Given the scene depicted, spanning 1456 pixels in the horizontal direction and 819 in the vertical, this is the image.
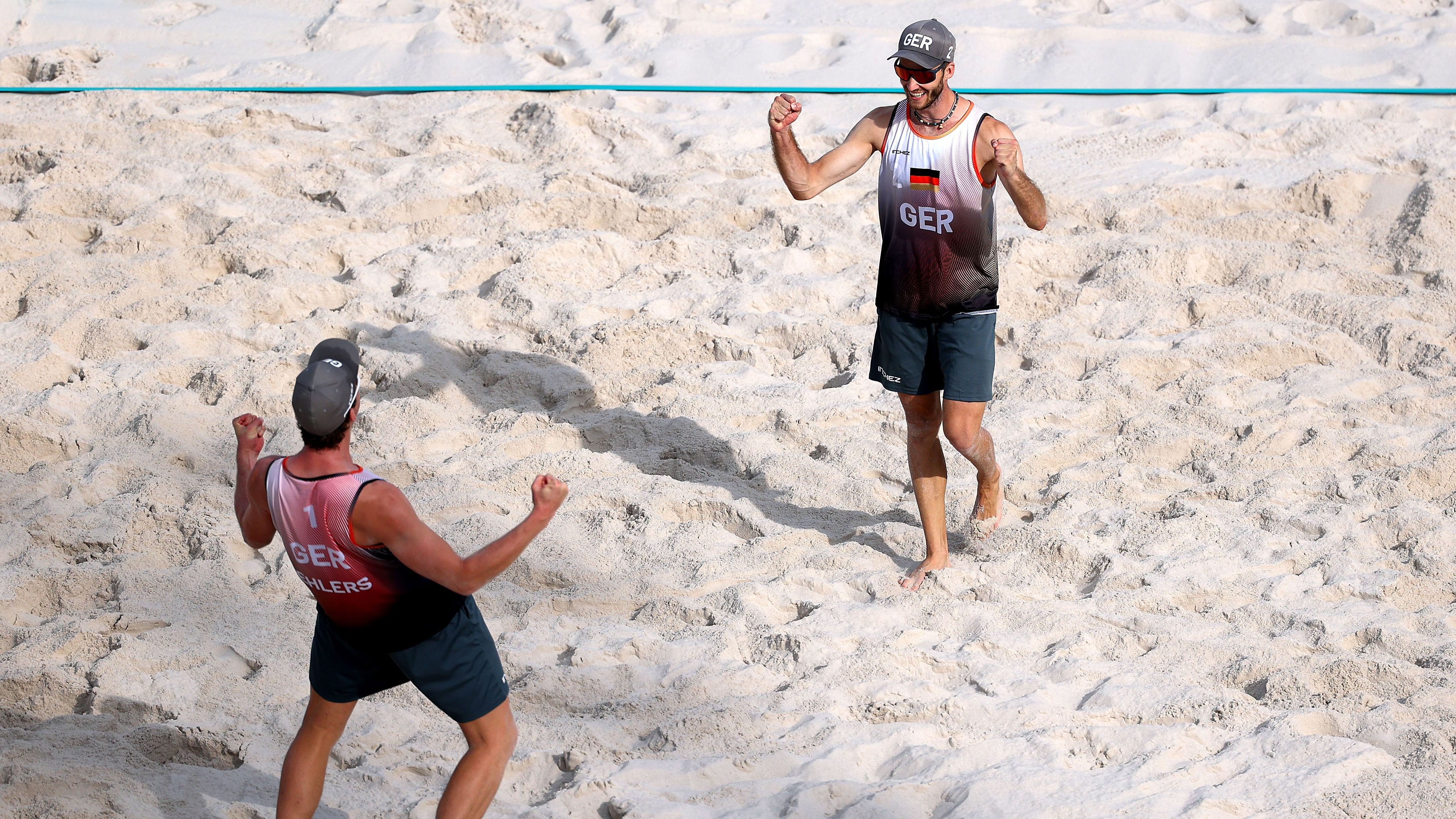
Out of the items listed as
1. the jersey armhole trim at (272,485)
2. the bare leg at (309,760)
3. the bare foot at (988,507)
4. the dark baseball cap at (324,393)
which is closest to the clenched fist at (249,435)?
the jersey armhole trim at (272,485)

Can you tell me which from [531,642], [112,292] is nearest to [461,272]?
[112,292]

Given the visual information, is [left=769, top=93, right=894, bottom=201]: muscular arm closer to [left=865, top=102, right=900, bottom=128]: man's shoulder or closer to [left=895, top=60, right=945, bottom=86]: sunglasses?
[left=865, top=102, right=900, bottom=128]: man's shoulder

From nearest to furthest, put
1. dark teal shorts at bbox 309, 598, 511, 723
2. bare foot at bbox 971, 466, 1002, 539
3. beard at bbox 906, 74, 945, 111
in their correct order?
dark teal shorts at bbox 309, 598, 511, 723, beard at bbox 906, 74, 945, 111, bare foot at bbox 971, 466, 1002, 539

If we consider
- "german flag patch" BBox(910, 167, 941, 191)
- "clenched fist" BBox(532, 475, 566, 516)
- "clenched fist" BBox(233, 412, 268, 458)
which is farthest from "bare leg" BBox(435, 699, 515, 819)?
"german flag patch" BBox(910, 167, 941, 191)

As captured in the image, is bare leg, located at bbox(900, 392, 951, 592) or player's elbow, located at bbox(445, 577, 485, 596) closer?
player's elbow, located at bbox(445, 577, 485, 596)

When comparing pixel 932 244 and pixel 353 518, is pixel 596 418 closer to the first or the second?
pixel 932 244

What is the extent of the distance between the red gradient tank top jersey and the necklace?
2.12 m

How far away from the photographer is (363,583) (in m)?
2.55

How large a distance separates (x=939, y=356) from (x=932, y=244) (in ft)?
1.21

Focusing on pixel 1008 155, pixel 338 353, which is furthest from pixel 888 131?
pixel 338 353

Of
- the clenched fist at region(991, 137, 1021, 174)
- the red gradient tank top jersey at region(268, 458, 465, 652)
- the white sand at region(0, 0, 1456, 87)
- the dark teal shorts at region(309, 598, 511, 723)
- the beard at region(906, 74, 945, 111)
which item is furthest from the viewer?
the white sand at region(0, 0, 1456, 87)

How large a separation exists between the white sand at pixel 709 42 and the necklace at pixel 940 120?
381cm

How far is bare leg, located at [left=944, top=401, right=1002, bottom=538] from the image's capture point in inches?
159

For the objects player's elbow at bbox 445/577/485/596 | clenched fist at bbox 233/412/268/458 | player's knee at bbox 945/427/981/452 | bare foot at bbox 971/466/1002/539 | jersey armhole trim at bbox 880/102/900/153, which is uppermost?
jersey armhole trim at bbox 880/102/900/153
